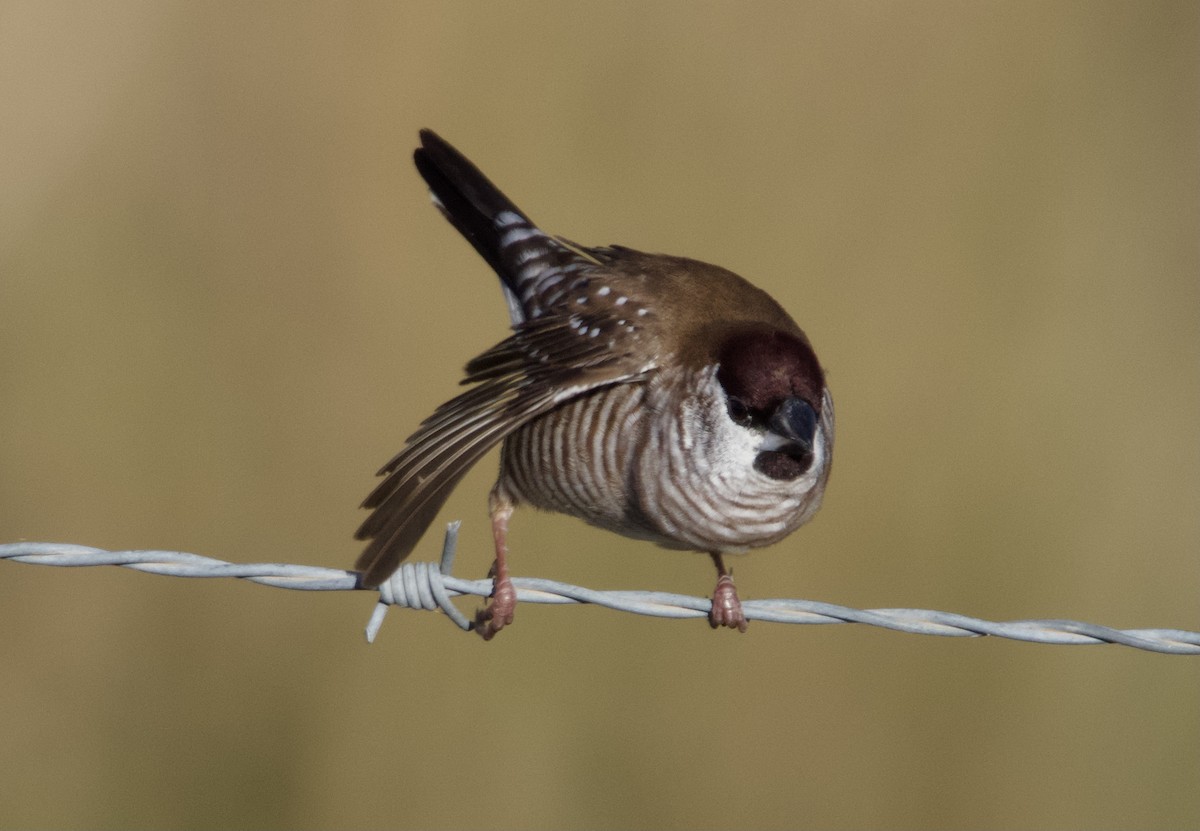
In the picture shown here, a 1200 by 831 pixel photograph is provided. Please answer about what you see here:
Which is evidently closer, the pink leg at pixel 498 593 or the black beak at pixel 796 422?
the black beak at pixel 796 422

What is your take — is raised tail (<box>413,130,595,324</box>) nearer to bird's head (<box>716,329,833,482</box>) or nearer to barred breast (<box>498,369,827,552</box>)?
barred breast (<box>498,369,827,552</box>)

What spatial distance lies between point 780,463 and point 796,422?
0.15 m

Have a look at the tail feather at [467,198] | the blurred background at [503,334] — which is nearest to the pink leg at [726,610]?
the blurred background at [503,334]

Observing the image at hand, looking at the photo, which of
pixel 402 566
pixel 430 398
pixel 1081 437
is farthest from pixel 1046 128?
pixel 402 566

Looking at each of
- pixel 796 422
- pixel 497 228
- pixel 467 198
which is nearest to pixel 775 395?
pixel 796 422

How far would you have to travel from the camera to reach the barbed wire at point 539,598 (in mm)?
3045

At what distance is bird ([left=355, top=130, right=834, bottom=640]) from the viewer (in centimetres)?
368

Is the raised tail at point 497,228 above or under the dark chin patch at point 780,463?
above

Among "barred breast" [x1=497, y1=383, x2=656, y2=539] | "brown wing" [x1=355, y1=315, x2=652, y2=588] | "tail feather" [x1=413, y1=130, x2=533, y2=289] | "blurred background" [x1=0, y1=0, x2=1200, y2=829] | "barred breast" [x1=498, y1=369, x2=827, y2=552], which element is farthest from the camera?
"blurred background" [x1=0, y1=0, x2=1200, y2=829]

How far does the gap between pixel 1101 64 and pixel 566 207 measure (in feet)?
8.32

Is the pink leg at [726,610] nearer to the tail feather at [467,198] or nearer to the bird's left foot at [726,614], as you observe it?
the bird's left foot at [726,614]

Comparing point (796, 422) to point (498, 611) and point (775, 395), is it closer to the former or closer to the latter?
point (775, 395)

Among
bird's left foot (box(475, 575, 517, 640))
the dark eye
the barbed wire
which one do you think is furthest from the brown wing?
bird's left foot (box(475, 575, 517, 640))

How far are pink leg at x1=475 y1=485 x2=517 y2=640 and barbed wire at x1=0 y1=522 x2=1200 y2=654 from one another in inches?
27.1
